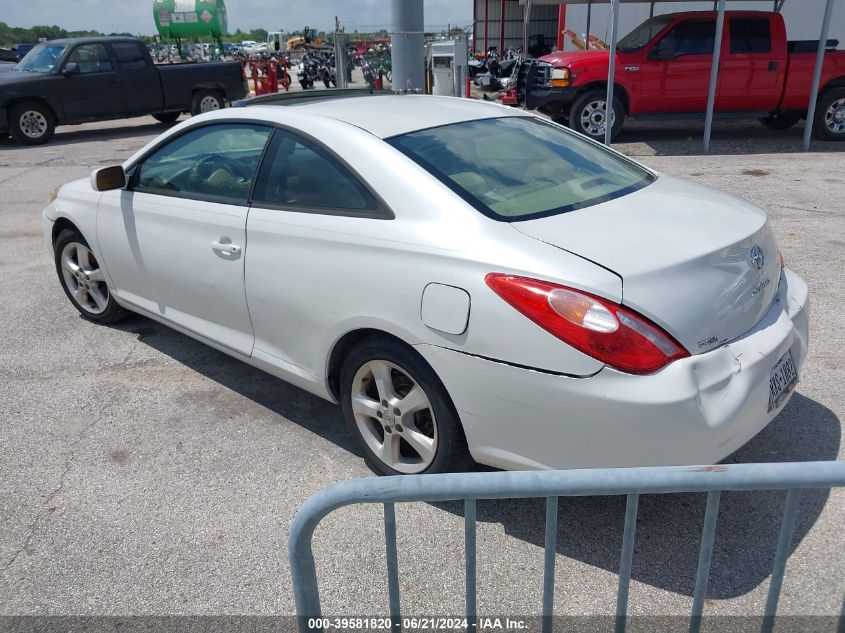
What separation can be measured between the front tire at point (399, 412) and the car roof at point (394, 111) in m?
1.01

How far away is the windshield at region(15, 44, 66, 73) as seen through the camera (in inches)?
535

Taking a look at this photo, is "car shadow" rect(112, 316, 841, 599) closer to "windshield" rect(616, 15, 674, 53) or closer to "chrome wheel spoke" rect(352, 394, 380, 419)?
"chrome wheel spoke" rect(352, 394, 380, 419)

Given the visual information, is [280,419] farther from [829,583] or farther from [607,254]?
[829,583]

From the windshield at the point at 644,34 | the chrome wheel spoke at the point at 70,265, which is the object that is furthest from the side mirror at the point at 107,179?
the windshield at the point at 644,34

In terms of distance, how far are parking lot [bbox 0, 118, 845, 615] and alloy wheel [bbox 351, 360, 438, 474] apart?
211mm

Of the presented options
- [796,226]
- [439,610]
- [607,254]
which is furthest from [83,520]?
[796,226]

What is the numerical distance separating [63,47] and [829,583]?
15379mm

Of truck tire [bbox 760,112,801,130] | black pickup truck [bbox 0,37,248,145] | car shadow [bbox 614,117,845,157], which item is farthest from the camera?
black pickup truck [bbox 0,37,248,145]

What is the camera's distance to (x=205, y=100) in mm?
15656

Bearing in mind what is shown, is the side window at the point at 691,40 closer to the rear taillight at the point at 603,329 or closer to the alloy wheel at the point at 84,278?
the alloy wheel at the point at 84,278

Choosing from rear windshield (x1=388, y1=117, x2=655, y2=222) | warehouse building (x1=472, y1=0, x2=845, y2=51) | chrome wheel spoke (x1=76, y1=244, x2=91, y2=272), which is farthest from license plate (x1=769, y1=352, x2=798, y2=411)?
warehouse building (x1=472, y1=0, x2=845, y2=51)

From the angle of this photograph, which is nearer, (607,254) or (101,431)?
(607,254)

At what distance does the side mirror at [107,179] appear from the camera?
13.7ft

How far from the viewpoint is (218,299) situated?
11.8ft
